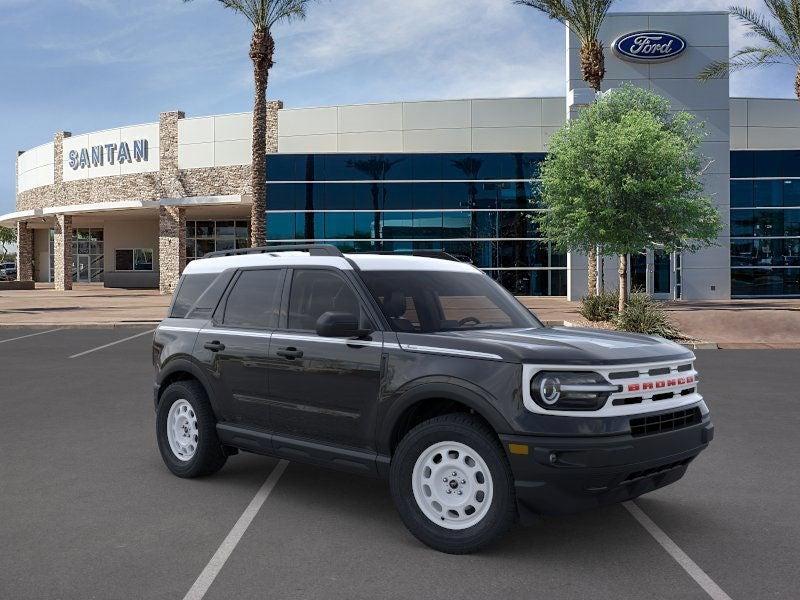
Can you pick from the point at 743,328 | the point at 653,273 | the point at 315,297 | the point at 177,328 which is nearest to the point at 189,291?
the point at 177,328

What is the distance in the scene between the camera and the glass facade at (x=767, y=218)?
3684 cm

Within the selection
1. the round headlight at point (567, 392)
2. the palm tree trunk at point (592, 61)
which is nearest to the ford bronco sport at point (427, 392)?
the round headlight at point (567, 392)

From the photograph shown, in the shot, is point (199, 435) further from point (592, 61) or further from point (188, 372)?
point (592, 61)

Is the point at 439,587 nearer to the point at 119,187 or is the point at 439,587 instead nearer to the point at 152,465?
the point at 152,465

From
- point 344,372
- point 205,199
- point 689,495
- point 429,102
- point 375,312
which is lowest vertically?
point 689,495

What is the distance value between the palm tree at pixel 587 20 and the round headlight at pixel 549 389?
24.4 m

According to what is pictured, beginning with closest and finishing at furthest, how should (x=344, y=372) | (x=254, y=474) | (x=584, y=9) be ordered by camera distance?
(x=344, y=372), (x=254, y=474), (x=584, y=9)

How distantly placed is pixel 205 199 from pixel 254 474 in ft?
119

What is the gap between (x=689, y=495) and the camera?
600 cm

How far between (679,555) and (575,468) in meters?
0.98

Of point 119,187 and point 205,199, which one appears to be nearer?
point 205,199

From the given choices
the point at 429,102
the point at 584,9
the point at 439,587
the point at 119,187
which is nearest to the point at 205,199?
the point at 119,187

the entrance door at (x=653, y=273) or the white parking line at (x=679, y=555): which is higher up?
the entrance door at (x=653, y=273)

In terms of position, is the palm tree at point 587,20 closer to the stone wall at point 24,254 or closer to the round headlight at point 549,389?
the round headlight at point 549,389
